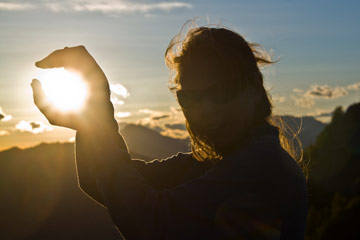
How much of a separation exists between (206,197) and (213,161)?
0.69 meters

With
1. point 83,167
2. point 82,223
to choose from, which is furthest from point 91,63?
point 82,223

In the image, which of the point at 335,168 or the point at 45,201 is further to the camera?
the point at 45,201

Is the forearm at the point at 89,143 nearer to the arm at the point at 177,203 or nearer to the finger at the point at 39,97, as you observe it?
the arm at the point at 177,203

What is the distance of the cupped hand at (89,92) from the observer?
171 centimetres

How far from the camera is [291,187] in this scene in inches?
66.0

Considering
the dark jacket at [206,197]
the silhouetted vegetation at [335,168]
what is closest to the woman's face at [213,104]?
the dark jacket at [206,197]

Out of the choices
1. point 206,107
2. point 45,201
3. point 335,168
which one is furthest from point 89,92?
point 45,201

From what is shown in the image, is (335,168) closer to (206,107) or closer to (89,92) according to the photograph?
(206,107)

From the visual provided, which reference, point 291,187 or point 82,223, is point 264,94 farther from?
point 82,223

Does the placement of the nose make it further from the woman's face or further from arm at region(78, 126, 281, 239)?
arm at region(78, 126, 281, 239)

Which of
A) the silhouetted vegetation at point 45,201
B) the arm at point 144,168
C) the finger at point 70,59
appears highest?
the finger at point 70,59

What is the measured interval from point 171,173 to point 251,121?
746 mm

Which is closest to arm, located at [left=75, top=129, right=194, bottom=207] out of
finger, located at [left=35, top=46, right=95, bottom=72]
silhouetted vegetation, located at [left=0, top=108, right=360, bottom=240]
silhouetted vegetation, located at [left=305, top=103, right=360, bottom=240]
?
finger, located at [left=35, top=46, right=95, bottom=72]

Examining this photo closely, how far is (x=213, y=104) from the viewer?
1758 mm
